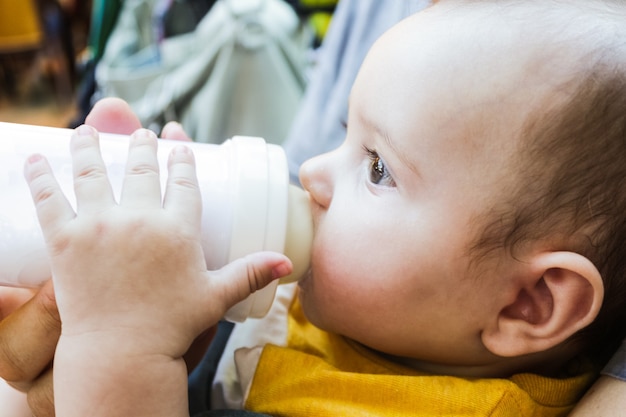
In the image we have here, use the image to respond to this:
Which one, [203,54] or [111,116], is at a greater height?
[111,116]

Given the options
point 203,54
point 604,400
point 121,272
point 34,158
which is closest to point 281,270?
point 121,272

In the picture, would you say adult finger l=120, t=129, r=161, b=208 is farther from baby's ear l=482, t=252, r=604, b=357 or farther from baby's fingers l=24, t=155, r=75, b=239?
baby's ear l=482, t=252, r=604, b=357

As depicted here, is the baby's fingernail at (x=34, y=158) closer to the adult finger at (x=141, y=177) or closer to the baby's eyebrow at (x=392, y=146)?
the adult finger at (x=141, y=177)

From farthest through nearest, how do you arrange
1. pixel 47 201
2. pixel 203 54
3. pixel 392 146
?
pixel 203 54 → pixel 392 146 → pixel 47 201

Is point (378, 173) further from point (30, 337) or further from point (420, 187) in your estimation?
point (30, 337)

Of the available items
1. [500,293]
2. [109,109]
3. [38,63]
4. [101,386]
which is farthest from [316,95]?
[38,63]

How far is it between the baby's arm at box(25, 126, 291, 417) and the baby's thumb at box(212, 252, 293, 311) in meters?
0.01

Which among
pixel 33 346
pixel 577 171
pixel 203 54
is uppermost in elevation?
pixel 577 171

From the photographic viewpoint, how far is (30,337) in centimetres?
75

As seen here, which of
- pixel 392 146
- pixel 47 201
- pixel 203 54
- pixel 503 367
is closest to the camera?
pixel 47 201

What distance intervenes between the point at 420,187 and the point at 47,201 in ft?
1.28

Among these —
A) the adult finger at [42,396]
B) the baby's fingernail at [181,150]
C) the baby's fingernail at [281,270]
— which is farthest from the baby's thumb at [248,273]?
the adult finger at [42,396]

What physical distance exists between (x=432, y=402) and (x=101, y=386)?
371 mm

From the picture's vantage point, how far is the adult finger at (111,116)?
890mm
